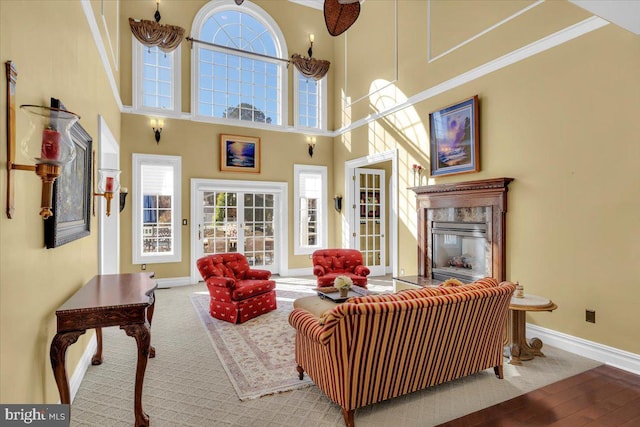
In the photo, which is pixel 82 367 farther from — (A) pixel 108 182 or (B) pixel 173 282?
(B) pixel 173 282

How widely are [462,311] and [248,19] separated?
7.76m

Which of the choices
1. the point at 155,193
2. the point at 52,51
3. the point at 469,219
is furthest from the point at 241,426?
the point at 155,193

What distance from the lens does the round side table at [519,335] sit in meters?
3.34

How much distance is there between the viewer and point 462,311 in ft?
8.44

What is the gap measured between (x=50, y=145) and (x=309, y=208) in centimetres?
673

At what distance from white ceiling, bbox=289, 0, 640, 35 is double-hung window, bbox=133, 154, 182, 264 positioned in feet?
21.7

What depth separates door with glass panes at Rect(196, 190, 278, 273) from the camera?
7352 mm

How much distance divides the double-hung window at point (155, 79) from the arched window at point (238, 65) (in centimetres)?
37

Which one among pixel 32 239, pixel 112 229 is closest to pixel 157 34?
pixel 112 229

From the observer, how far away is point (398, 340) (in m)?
2.38

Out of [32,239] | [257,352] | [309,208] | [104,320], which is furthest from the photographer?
[309,208]

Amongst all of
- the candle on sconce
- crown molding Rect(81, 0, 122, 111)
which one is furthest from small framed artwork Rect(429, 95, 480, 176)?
crown molding Rect(81, 0, 122, 111)

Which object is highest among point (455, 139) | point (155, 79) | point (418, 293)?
point (155, 79)

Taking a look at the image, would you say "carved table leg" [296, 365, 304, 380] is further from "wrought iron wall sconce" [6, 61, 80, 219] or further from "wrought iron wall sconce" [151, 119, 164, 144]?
"wrought iron wall sconce" [151, 119, 164, 144]
